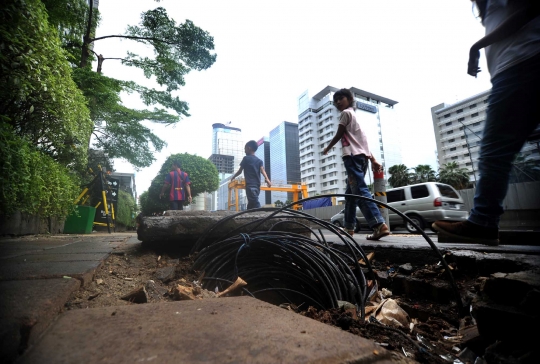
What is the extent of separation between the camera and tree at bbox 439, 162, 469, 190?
3371 centimetres

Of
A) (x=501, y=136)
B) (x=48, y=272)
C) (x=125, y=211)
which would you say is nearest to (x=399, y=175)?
(x=125, y=211)

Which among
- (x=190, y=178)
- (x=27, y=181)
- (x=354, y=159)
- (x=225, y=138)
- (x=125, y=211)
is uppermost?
(x=190, y=178)

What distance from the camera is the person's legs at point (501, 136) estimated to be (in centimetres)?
114

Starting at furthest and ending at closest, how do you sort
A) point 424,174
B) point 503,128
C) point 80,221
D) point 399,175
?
1. point 399,175
2. point 424,174
3. point 80,221
4. point 503,128

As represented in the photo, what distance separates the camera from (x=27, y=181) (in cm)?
264

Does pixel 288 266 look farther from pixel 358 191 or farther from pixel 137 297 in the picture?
pixel 358 191

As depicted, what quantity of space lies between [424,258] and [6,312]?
2.33 meters

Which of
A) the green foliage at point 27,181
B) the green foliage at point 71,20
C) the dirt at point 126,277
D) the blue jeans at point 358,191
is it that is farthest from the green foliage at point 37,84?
the blue jeans at point 358,191

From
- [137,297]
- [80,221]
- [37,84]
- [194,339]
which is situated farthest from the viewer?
[80,221]

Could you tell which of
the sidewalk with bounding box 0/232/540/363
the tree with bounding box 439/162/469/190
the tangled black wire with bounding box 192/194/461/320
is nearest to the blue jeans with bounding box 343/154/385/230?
the tangled black wire with bounding box 192/194/461/320

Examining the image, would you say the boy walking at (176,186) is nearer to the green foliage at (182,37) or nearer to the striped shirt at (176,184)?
the striped shirt at (176,184)

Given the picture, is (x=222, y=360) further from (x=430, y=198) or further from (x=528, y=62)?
(x=430, y=198)

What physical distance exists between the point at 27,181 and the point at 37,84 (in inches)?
39.5

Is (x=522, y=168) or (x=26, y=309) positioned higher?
(x=522, y=168)
